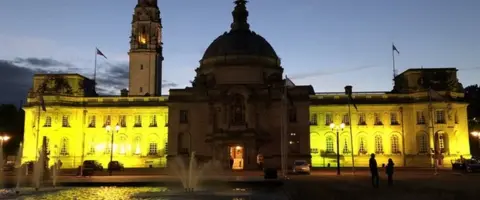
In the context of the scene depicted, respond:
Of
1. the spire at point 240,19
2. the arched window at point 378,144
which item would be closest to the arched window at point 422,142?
the arched window at point 378,144

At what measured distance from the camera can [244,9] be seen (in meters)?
79.1

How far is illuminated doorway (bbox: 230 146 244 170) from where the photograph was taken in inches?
2562

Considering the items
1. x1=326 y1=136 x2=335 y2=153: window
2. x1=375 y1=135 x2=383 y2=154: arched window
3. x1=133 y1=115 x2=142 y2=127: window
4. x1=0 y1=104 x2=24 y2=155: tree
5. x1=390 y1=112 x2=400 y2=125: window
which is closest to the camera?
x1=326 y1=136 x2=335 y2=153: window

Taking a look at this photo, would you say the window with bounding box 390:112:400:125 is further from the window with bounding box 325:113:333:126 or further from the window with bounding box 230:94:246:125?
the window with bounding box 230:94:246:125

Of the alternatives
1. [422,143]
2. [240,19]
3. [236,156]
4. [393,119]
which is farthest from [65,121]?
[422,143]

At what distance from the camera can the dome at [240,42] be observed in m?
73.2

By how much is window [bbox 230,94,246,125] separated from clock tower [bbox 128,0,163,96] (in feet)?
99.3

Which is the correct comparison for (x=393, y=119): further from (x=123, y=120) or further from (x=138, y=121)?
(x=123, y=120)

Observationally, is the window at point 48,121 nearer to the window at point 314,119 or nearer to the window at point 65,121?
the window at point 65,121

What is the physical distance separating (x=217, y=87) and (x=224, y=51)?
24.7ft

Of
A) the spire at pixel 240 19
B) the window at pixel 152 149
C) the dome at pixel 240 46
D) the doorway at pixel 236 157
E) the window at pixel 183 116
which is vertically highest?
the spire at pixel 240 19

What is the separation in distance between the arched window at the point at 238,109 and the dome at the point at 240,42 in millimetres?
9365

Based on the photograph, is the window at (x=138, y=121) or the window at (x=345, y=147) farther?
the window at (x=138, y=121)

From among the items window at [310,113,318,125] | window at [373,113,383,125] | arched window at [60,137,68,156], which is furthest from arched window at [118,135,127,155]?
window at [373,113,383,125]
